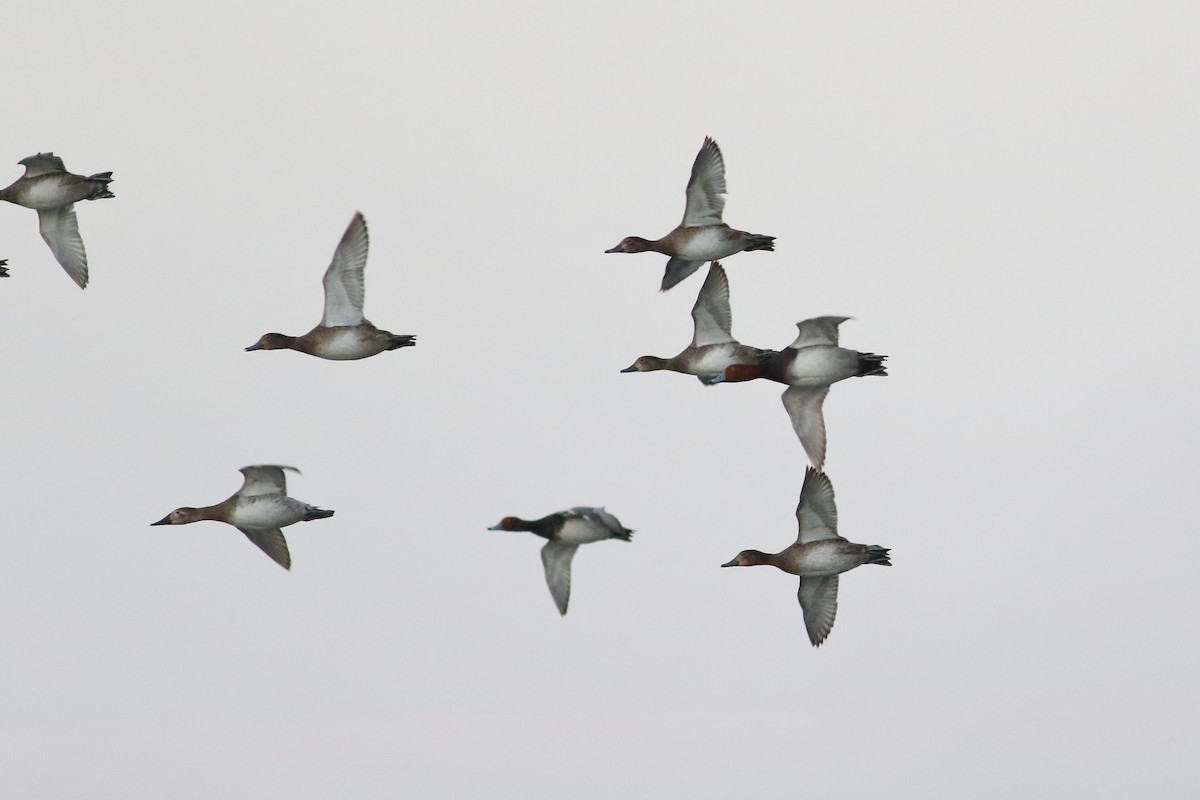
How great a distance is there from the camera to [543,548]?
3362 cm

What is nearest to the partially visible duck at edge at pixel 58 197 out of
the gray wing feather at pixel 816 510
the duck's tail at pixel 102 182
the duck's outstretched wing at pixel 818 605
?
the duck's tail at pixel 102 182

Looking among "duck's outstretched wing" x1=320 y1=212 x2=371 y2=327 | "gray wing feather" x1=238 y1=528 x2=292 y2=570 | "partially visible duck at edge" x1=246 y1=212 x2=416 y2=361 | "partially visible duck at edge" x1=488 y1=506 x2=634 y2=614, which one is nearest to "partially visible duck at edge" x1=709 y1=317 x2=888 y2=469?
"partially visible duck at edge" x1=488 y1=506 x2=634 y2=614

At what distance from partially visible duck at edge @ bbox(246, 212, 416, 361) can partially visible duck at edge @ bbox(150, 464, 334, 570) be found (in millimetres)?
2295

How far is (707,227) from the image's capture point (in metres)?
36.3

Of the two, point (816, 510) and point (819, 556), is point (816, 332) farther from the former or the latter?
point (819, 556)

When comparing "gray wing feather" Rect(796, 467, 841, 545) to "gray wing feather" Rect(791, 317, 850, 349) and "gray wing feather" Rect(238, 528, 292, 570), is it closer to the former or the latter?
"gray wing feather" Rect(791, 317, 850, 349)

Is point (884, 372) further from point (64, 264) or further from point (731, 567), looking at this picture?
point (64, 264)

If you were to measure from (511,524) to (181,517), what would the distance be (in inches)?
229

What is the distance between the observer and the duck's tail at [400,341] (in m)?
34.8

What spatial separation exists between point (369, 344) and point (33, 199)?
21.8 feet

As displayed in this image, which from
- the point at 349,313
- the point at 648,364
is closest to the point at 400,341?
the point at 349,313

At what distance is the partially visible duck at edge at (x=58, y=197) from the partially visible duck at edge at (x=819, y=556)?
12.9 m

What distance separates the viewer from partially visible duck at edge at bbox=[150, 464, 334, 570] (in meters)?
34.4

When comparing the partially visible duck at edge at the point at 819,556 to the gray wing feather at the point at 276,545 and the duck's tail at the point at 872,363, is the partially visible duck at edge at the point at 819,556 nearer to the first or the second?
the duck's tail at the point at 872,363
